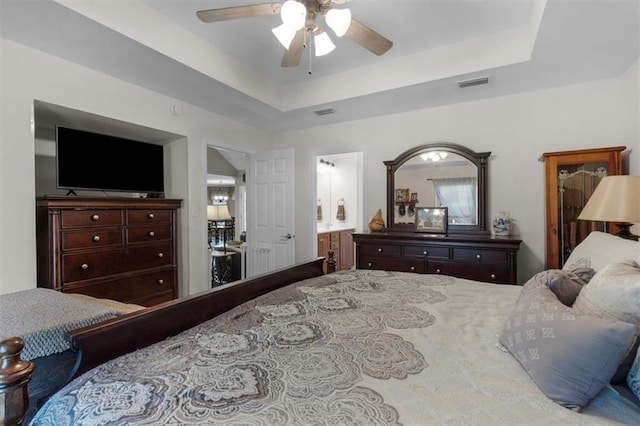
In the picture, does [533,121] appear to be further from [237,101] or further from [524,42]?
[237,101]

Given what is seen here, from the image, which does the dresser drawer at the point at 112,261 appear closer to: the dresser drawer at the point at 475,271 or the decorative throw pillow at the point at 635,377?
the dresser drawer at the point at 475,271

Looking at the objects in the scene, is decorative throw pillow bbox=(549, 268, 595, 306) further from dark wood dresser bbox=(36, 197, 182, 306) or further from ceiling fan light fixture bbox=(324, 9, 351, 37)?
dark wood dresser bbox=(36, 197, 182, 306)

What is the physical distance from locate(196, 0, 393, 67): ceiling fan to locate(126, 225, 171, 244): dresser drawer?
6.51ft

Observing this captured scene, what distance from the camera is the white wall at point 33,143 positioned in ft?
6.93

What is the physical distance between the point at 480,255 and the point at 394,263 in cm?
83

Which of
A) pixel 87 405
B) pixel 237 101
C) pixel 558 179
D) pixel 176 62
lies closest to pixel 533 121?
pixel 558 179

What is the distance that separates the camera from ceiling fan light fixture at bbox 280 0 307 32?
1645 millimetres

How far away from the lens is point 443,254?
10.1 ft

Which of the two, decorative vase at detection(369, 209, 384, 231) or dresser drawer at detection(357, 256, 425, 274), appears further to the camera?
decorative vase at detection(369, 209, 384, 231)

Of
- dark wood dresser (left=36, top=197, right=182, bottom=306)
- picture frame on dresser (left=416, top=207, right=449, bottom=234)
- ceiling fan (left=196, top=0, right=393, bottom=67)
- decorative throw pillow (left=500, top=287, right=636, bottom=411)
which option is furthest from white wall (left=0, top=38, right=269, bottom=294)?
decorative throw pillow (left=500, top=287, right=636, bottom=411)

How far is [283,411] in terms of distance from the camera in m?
0.74

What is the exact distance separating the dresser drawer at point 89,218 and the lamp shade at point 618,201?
11.7ft

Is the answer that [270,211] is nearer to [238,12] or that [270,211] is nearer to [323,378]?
[238,12]

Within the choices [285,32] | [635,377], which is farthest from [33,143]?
[635,377]
